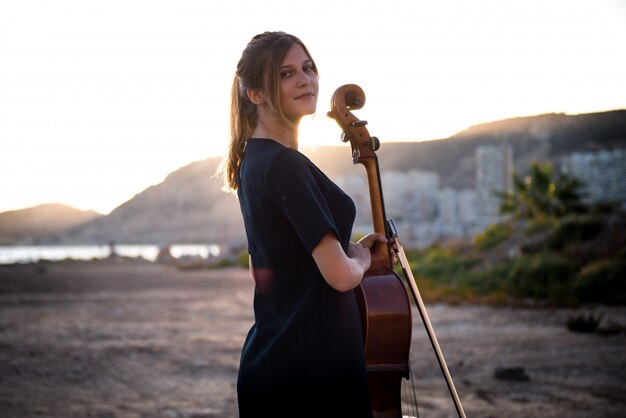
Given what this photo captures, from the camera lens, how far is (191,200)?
150125 millimetres

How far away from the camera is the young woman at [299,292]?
1655 mm

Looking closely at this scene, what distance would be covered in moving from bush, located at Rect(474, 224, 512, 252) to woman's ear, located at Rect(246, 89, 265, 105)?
1870cm

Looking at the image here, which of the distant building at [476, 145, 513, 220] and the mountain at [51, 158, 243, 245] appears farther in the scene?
the mountain at [51, 158, 243, 245]

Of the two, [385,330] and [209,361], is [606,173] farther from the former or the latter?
[385,330]

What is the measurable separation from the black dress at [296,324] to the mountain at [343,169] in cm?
5976

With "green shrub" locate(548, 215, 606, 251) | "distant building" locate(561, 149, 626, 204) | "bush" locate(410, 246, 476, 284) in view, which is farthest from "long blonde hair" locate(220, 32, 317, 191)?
"distant building" locate(561, 149, 626, 204)

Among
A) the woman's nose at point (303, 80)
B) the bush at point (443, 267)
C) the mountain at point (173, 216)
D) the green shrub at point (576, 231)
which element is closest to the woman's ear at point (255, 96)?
the woman's nose at point (303, 80)

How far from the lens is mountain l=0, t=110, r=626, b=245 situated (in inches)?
3748

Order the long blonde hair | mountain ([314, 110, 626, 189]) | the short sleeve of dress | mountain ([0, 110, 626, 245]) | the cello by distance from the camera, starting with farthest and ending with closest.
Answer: mountain ([0, 110, 626, 245]), mountain ([314, 110, 626, 189]), the cello, the long blonde hair, the short sleeve of dress

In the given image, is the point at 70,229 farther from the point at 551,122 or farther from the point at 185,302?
the point at 185,302

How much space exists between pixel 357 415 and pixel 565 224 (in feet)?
54.2

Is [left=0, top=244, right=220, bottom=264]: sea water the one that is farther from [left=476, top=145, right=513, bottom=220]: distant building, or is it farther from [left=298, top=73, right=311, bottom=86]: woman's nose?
[left=476, top=145, right=513, bottom=220]: distant building

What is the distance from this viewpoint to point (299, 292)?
5.78 feet

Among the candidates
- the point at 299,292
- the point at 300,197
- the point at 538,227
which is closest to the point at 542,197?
the point at 538,227
